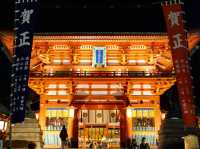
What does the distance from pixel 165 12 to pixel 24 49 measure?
8.24m

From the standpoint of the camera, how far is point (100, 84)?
105ft

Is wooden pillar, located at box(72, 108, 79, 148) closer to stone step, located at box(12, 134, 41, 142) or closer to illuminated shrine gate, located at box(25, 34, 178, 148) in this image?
illuminated shrine gate, located at box(25, 34, 178, 148)

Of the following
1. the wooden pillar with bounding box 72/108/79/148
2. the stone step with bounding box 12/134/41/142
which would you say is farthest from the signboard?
the stone step with bounding box 12/134/41/142

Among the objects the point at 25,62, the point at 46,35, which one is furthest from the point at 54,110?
the point at 25,62

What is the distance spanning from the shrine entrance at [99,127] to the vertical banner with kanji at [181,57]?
1154cm

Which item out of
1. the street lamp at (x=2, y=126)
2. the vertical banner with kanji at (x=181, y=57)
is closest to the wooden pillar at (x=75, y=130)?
the vertical banner with kanji at (x=181, y=57)

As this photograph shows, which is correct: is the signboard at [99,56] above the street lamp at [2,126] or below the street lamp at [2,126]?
above

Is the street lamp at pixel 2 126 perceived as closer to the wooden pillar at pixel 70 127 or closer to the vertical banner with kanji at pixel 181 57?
the vertical banner with kanji at pixel 181 57

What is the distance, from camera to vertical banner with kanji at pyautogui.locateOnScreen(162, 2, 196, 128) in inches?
815

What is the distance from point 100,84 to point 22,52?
1381 centimetres

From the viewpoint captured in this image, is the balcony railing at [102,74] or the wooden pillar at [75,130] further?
the balcony railing at [102,74]

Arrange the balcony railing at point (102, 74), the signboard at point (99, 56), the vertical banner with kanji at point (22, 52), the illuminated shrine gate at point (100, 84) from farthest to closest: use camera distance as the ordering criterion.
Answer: the signboard at point (99, 56)
the illuminated shrine gate at point (100, 84)
the balcony railing at point (102, 74)
the vertical banner with kanji at point (22, 52)

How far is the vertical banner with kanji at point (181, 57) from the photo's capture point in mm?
20703

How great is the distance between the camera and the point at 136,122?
103ft
